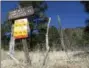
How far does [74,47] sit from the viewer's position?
1343cm

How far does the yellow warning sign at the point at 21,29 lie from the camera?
8.52m

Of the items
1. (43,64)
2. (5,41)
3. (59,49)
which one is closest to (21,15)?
(43,64)

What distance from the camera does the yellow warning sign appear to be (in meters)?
8.52

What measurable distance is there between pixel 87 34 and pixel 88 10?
9.20 feet

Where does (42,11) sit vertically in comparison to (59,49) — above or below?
above

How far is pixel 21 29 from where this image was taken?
28.1 ft

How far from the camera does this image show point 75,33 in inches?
688

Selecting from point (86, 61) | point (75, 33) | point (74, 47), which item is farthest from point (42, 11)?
point (86, 61)

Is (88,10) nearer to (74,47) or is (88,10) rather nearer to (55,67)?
(74,47)

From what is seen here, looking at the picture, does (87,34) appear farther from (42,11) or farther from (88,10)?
(42,11)

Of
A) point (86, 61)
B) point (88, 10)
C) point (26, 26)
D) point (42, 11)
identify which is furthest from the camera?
point (42, 11)

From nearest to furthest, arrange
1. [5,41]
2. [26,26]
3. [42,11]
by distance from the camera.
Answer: [26,26], [5,41], [42,11]

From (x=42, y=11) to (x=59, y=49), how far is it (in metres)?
10.7

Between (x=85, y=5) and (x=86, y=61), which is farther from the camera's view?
(x=85, y=5)
